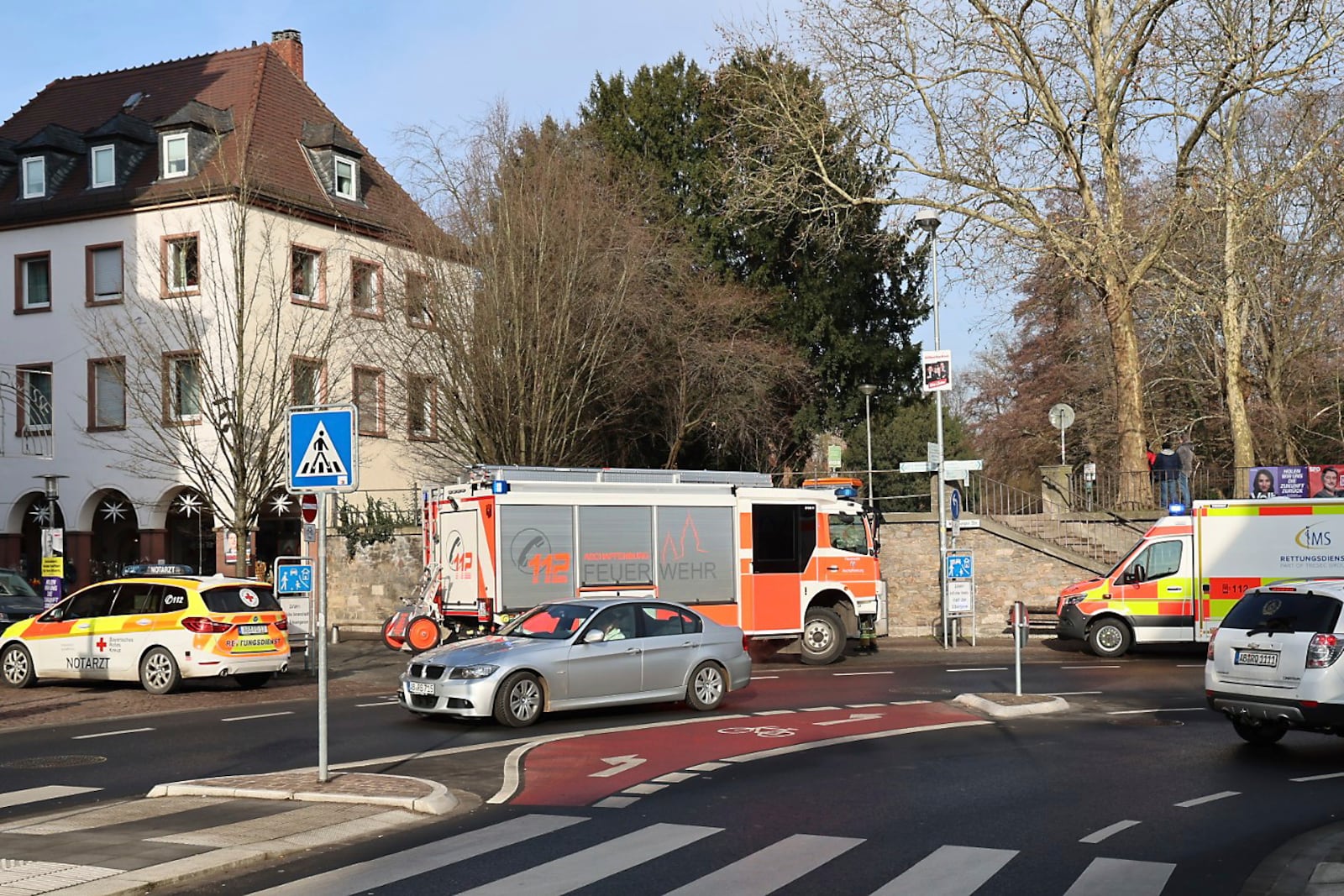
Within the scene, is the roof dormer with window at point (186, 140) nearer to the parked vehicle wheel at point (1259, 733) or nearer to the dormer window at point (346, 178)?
the dormer window at point (346, 178)

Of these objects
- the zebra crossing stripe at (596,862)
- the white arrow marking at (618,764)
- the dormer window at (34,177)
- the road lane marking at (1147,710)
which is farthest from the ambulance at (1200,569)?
the dormer window at (34,177)

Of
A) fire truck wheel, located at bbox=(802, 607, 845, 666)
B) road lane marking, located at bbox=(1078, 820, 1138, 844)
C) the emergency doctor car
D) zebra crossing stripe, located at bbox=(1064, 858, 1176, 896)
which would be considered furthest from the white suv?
the emergency doctor car

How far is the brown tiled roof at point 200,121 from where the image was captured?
40438 millimetres

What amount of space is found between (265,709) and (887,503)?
22.1 m

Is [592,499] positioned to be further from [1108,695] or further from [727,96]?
[727,96]

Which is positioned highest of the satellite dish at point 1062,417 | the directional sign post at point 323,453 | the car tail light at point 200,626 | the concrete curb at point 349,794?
the satellite dish at point 1062,417

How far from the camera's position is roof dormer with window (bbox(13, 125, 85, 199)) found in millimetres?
43312

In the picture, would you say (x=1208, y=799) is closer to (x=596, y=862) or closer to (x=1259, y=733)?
(x=1259, y=733)

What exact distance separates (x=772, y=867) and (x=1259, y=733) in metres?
8.13

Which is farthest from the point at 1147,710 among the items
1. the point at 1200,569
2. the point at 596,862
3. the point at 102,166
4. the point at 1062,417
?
the point at 102,166

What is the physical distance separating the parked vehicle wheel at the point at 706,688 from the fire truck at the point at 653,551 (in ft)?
16.2

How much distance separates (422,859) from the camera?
885cm

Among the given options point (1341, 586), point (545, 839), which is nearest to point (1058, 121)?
point (1341, 586)

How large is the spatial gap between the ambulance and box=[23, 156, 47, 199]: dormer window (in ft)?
110
